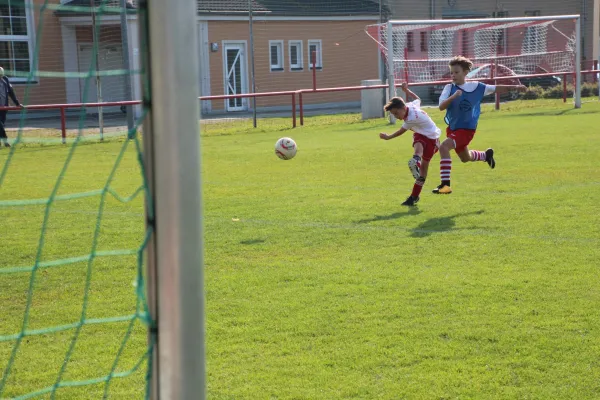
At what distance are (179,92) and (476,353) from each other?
278 centimetres

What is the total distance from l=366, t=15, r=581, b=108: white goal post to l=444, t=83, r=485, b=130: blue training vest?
10.9 metres

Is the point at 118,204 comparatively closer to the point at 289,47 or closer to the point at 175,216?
the point at 175,216

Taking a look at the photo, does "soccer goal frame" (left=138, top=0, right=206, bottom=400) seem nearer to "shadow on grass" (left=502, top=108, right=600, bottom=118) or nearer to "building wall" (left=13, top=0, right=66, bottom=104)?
"shadow on grass" (left=502, top=108, right=600, bottom=118)

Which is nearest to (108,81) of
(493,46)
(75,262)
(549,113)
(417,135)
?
(493,46)

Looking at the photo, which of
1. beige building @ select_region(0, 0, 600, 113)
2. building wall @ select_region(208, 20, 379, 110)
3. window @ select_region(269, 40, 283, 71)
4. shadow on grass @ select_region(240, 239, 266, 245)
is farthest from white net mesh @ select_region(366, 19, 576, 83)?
shadow on grass @ select_region(240, 239, 266, 245)

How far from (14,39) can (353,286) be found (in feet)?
67.3

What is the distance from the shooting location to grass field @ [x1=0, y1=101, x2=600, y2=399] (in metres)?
4.15

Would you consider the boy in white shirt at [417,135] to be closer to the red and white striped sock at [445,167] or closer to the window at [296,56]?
the red and white striped sock at [445,167]

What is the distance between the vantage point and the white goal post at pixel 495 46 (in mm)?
21422

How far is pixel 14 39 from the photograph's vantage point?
77.8 feet

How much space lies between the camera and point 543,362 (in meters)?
4.24

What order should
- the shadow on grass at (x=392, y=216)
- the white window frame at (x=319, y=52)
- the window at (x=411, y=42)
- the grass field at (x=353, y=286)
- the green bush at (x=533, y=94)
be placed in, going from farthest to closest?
the white window frame at (x=319, y=52), the green bush at (x=533, y=94), the window at (x=411, y=42), the shadow on grass at (x=392, y=216), the grass field at (x=353, y=286)

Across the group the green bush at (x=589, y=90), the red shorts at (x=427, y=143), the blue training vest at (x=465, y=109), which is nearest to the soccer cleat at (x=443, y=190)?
the red shorts at (x=427, y=143)

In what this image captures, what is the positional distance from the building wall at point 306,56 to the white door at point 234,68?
0.65ft
